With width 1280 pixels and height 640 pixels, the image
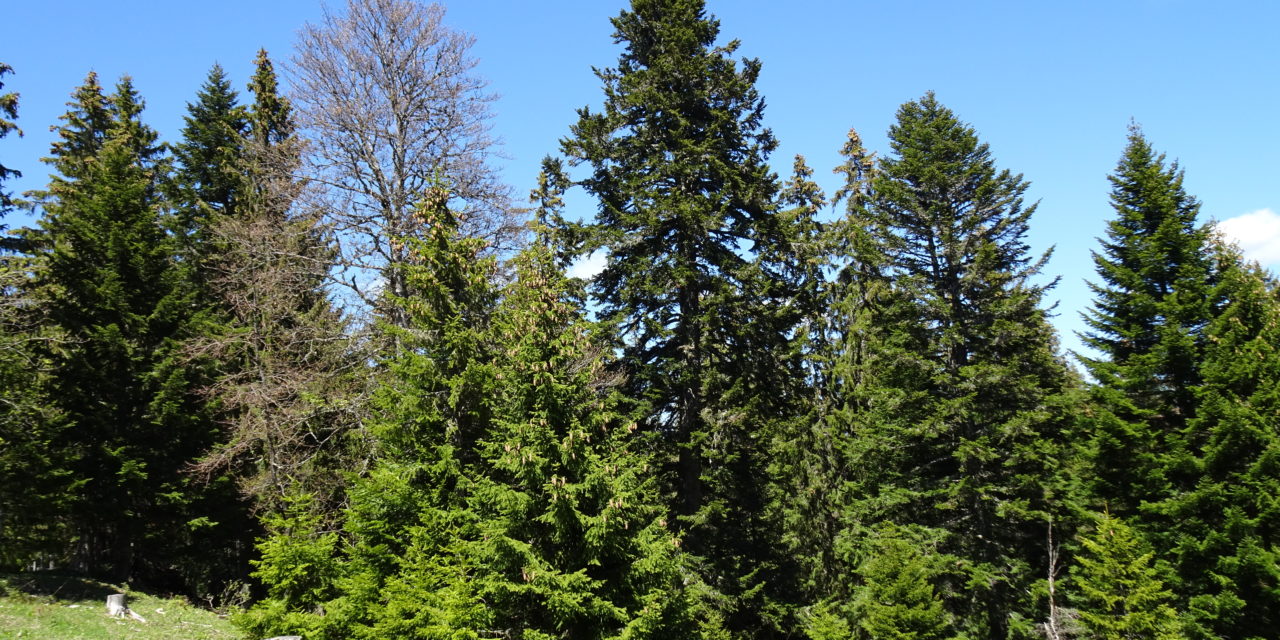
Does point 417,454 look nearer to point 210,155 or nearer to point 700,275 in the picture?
point 700,275

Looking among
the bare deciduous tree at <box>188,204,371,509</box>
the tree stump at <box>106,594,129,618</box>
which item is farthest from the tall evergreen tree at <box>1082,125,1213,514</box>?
the tree stump at <box>106,594,129,618</box>

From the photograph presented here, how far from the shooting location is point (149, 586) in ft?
76.2

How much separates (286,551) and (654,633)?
7.74 m

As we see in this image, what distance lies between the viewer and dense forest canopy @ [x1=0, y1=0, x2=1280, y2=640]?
13.3 metres

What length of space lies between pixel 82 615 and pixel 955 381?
22922 millimetres

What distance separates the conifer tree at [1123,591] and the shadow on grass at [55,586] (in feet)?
79.9

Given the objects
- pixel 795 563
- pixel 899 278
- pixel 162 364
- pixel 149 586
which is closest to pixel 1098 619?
pixel 795 563

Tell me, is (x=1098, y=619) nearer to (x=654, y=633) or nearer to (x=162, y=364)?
(x=654, y=633)

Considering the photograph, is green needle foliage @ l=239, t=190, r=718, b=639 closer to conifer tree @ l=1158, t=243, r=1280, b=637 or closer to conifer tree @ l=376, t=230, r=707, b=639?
conifer tree @ l=376, t=230, r=707, b=639

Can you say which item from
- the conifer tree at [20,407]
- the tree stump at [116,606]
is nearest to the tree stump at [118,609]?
the tree stump at [116,606]

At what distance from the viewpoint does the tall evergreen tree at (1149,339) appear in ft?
59.3

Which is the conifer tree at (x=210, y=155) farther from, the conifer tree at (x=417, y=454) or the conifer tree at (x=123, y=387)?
the conifer tree at (x=417, y=454)

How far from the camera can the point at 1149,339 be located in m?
19.2

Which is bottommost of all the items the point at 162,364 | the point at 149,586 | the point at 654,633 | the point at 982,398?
the point at 149,586
